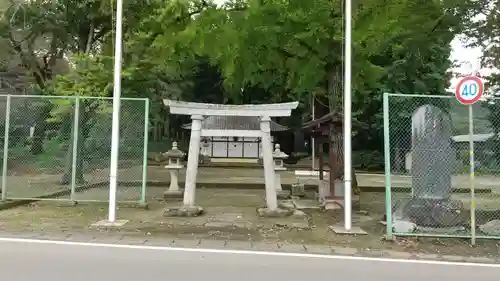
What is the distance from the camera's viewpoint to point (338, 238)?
28.9 ft

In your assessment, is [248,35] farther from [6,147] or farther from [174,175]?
[6,147]

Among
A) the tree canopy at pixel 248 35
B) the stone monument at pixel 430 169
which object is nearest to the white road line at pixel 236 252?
the stone monument at pixel 430 169

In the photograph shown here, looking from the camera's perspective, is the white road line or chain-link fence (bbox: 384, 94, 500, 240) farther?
chain-link fence (bbox: 384, 94, 500, 240)

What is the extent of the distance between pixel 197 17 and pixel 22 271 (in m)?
8.46

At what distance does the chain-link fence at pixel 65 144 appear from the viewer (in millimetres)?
12078

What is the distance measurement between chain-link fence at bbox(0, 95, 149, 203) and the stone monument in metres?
6.38

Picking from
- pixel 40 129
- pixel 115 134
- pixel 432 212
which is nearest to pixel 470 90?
pixel 432 212

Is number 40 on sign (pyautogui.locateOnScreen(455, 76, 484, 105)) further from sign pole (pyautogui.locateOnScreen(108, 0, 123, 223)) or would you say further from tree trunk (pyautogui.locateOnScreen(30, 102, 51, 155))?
tree trunk (pyautogui.locateOnScreen(30, 102, 51, 155))

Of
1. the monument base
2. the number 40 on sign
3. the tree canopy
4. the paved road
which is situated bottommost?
the paved road

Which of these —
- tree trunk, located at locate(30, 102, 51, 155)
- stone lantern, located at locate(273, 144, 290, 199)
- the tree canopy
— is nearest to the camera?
the tree canopy

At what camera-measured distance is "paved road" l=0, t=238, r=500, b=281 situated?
5863 mm

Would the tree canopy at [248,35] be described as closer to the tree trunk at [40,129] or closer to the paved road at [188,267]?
the tree trunk at [40,129]

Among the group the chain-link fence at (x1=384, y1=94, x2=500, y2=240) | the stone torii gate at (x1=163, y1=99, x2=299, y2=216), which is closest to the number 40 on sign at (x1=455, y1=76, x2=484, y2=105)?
the chain-link fence at (x1=384, y1=94, x2=500, y2=240)

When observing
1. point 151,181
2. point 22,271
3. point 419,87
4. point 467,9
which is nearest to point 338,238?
point 22,271
